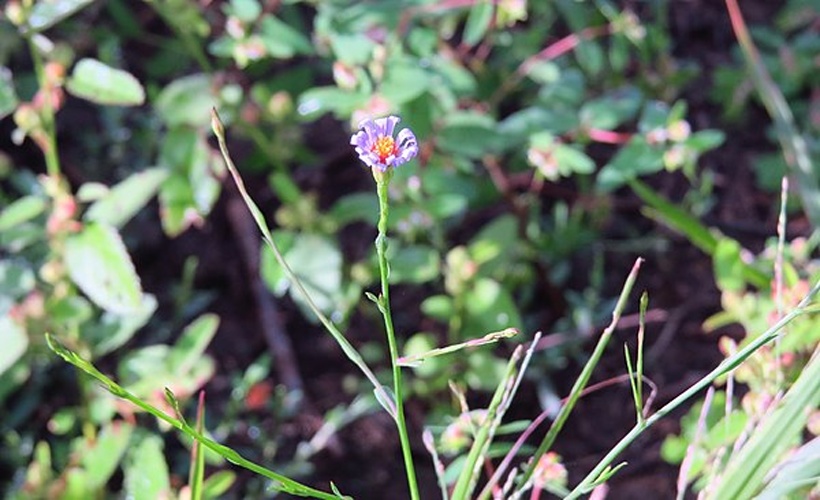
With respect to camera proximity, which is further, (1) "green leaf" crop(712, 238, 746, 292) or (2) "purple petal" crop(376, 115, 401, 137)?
(1) "green leaf" crop(712, 238, 746, 292)

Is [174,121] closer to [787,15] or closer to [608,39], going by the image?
[608,39]

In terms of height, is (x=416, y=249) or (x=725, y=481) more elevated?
(x=725, y=481)

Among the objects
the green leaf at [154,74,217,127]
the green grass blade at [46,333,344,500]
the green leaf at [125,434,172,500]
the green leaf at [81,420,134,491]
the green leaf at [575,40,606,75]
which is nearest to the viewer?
the green grass blade at [46,333,344,500]

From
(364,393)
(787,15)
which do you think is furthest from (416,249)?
(787,15)

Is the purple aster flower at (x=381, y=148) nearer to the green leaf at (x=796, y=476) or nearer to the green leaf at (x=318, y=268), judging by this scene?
the green leaf at (x=796, y=476)

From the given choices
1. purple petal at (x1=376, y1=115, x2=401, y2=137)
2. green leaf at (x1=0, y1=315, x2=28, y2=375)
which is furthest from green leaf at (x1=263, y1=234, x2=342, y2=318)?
purple petal at (x1=376, y1=115, x2=401, y2=137)

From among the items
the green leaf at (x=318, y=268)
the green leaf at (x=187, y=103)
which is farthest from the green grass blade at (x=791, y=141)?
the green leaf at (x=187, y=103)

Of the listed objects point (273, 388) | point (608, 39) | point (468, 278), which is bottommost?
point (273, 388)

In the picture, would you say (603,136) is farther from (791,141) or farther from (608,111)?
(791,141)

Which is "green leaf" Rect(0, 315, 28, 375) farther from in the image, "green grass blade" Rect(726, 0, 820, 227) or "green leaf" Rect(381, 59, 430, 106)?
"green grass blade" Rect(726, 0, 820, 227)
